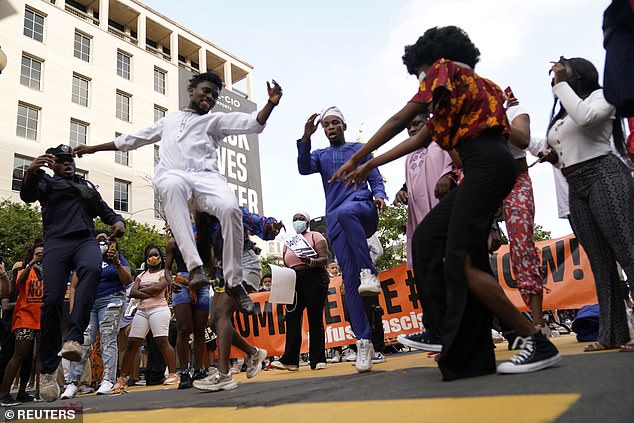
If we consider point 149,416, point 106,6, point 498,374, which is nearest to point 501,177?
point 498,374

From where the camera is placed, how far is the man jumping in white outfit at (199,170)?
373 centimetres

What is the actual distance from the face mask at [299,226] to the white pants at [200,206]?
275cm

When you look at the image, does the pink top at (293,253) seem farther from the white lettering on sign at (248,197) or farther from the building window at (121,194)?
the white lettering on sign at (248,197)

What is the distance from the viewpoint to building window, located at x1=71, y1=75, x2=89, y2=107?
33.0 m

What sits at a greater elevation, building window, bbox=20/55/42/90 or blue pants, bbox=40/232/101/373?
building window, bbox=20/55/42/90

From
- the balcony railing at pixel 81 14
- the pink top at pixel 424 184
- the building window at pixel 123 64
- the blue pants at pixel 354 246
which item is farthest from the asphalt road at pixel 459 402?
the balcony railing at pixel 81 14

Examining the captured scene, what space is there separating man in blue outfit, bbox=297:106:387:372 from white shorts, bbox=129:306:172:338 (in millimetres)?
3205

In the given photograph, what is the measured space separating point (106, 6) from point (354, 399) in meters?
42.4

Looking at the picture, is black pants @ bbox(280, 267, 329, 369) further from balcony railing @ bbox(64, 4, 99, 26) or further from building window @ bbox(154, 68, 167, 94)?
building window @ bbox(154, 68, 167, 94)

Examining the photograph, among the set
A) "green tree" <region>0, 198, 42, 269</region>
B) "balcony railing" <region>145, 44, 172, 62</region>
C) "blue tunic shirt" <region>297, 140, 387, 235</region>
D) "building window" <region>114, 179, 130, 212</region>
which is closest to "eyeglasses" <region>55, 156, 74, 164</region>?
"blue tunic shirt" <region>297, 140, 387, 235</region>

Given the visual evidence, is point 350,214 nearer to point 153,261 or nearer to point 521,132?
point 521,132

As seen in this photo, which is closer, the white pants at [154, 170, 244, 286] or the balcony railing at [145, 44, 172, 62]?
the white pants at [154, 170, 244, 286]

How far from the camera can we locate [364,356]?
149 inches

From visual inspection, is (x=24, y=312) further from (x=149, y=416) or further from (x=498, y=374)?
(x=498, y=374)
